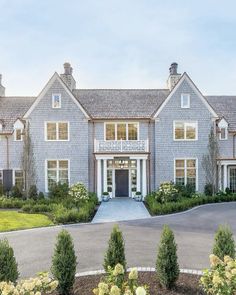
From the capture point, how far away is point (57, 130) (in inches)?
1037

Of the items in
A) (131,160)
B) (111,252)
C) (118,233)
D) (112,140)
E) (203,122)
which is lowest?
(111,252)

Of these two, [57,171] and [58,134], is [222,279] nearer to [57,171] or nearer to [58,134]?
[57,171]

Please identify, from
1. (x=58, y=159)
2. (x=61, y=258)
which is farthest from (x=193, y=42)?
(x=58, y=159)

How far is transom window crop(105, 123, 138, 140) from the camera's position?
88.6ft

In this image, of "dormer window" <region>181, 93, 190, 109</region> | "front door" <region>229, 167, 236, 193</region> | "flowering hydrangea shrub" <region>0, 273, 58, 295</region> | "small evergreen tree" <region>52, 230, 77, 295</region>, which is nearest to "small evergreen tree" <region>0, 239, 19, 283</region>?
"small evergreen tree" <region>52, 230, 77, 295</region>

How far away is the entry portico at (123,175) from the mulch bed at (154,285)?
17586 mm

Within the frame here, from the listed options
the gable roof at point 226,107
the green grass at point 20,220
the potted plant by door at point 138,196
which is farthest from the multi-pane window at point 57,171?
the gable roof at point 226,107

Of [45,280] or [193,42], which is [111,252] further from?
[193,42]

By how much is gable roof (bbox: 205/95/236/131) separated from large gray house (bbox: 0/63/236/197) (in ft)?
4.00

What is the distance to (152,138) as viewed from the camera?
88.7 ft

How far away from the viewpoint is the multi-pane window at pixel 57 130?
2631 cm

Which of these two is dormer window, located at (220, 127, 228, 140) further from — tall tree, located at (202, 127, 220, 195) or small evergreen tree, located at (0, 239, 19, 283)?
small evergreen tree, located at (0, 239, 19, 283)

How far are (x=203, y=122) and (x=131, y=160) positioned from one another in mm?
7566

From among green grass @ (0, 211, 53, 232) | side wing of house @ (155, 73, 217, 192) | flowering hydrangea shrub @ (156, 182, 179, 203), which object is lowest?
green grass @ (0, 211, 53, 232)
